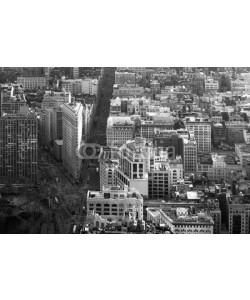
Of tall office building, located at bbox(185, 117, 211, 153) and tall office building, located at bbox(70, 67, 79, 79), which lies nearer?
tall office building, located at bbox(70, 67, 79, 79)

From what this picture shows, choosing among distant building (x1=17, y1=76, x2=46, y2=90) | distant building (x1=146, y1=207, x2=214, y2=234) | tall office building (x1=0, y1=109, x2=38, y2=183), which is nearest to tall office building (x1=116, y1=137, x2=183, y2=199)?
distant building (x1=146, y1=207, x2=214, y2=234)

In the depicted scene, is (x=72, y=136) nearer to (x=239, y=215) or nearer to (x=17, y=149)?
(x=17, y=149)

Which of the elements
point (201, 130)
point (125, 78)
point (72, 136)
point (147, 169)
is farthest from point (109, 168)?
point (201, 130)

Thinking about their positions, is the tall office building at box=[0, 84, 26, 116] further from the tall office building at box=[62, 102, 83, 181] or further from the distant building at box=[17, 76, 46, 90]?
the tall office building at box=[62, 102, 83, 181]

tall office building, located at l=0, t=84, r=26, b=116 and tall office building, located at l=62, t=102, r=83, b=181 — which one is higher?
tall office building, located at l=0, t=84, r=26, b=116

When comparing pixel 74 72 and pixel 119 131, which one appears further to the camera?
pixel 119 131

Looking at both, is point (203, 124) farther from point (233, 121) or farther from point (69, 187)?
point (69, 187)
